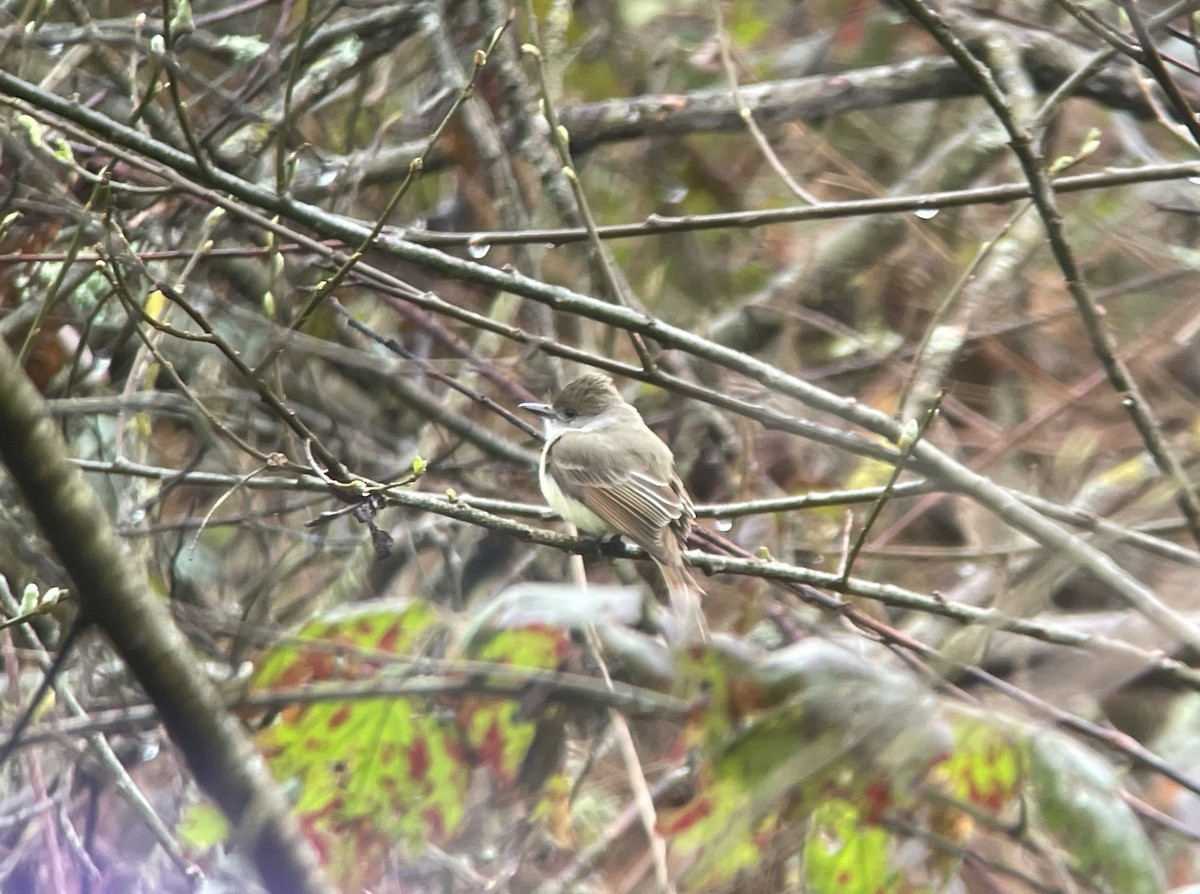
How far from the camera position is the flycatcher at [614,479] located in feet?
14.4

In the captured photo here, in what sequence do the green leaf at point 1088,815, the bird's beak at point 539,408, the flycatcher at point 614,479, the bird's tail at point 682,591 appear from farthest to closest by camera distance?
the bird's beak at point 539,408 → the flycatcher at point 614,479 → the bird's tail at point 682,591 → the green leaf at point 1088,815

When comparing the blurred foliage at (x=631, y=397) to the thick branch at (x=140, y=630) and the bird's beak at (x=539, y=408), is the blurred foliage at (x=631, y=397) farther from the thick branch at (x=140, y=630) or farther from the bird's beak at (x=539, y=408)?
the bird's beak at (x=539, y=408)

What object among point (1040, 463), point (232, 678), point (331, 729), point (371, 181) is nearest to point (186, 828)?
point (331, 729)

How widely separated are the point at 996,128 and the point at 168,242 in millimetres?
3344

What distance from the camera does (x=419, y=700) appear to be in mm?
3594

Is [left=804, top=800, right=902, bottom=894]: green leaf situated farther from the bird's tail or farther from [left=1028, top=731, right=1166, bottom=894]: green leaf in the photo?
the bird's tail

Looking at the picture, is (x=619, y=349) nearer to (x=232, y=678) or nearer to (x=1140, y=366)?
(x=1140, y=366)

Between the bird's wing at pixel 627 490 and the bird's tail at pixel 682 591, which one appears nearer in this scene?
the bird's tail at pixel 682 591

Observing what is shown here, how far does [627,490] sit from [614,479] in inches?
6.1

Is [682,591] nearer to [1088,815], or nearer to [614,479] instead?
[614,479]

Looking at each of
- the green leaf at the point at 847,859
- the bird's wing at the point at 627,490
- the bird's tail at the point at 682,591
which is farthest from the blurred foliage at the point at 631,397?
the bird's wing at the point at 627,490

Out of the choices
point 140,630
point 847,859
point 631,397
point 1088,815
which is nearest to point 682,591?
point 847,859

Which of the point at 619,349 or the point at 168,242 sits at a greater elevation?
the point at 168,242

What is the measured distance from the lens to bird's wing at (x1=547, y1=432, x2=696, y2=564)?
14.6 ft
